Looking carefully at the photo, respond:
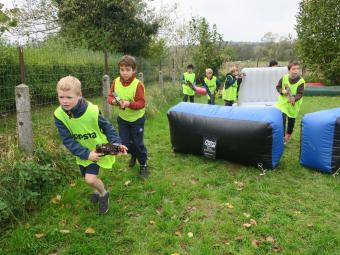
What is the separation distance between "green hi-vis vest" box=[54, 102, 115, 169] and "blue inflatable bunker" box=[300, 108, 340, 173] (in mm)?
3465

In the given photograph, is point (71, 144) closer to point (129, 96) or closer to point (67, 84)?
point (67, 84)

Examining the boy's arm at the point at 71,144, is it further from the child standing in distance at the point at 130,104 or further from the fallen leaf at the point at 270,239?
the fallen leaf at the point at 270,239

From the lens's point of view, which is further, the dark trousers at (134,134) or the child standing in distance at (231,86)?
the child standing in distance at (231,86)

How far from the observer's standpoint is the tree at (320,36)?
807 inches

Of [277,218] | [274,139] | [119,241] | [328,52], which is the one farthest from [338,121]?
[328,52]

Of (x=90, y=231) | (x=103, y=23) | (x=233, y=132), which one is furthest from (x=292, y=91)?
(x=103, y=23)

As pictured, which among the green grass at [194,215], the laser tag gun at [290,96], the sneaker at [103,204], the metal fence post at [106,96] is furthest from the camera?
the metal fence post at [106,96]

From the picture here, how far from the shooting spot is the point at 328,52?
2092 centimetres

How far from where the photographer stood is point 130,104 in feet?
15.8

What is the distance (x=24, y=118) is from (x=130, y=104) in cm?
154

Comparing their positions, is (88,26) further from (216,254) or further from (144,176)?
(216,254)

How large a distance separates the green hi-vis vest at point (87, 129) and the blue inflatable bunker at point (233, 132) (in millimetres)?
2435

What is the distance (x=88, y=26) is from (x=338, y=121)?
14114mm

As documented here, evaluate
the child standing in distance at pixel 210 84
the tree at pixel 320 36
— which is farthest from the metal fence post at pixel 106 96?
the tree at pixel 320 36
